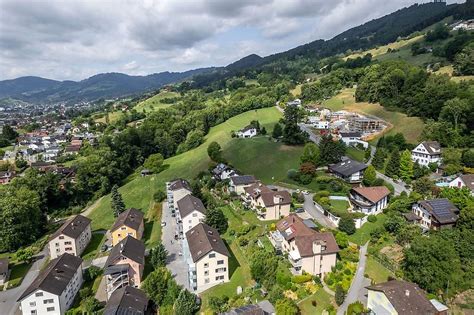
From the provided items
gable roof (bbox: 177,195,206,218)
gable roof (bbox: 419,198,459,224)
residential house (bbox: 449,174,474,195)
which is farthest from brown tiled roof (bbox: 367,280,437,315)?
gable roof (bbox: 177,195,206,218)

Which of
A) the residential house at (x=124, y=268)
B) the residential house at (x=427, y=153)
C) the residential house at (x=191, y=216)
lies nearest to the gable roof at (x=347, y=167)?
the residential house at (x=427, y=153)

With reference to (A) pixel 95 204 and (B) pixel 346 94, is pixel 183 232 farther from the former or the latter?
(B) pixel 346 94

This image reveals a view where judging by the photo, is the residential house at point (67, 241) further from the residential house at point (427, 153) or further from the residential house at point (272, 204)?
the residential house at point (427, 153)

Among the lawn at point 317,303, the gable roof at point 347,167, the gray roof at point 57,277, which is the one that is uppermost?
the gray roof at point 57,277

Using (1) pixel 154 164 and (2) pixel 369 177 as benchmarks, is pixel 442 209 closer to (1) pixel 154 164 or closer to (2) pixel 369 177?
(2) pixel 369 177

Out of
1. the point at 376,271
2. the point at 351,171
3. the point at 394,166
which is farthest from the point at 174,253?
the point at 394,166

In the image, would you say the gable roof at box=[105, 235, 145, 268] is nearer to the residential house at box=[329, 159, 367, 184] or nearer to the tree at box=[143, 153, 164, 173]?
the residential house at box=[329, 159, 367, 184]

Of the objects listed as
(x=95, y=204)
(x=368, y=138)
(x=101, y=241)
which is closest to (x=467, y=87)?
(x=368, y=138)
